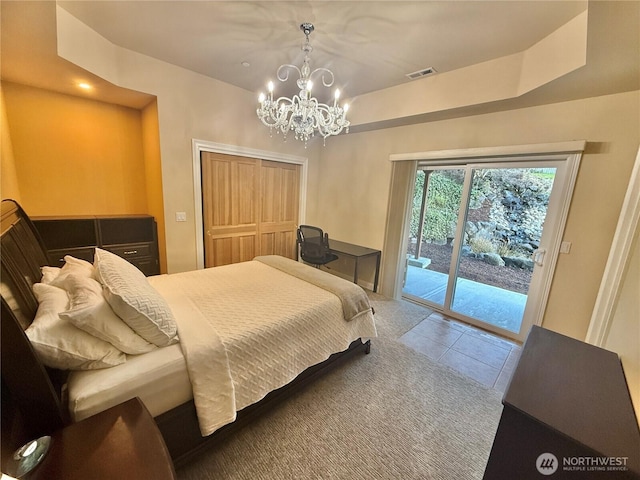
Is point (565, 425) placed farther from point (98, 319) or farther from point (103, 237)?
point (103, 237)

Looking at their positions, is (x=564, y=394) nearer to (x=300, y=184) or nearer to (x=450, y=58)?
(x=450, y=58)

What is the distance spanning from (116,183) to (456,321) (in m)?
4.80

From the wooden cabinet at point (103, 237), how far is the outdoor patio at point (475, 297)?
3.71 meters

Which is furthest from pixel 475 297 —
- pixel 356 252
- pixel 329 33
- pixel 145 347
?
pixel 145 347

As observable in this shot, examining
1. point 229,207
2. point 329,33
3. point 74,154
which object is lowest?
point 229,207

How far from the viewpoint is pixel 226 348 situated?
4.58 ft

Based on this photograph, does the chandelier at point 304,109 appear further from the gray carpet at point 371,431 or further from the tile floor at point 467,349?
the tile floor at point 467,349

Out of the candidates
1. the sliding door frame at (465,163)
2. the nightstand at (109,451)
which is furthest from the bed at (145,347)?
the sliding door frame at (465,163)

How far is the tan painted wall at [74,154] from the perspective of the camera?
2.65m

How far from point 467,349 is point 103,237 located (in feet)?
14.2

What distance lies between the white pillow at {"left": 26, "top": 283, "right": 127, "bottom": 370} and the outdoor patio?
11.7 ft

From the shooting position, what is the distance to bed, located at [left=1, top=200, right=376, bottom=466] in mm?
953

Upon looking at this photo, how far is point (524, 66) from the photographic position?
219cm

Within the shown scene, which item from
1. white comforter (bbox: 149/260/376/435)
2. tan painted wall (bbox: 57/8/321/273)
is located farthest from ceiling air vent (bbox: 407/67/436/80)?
white comforter (bbox: 149/260/376/435)
